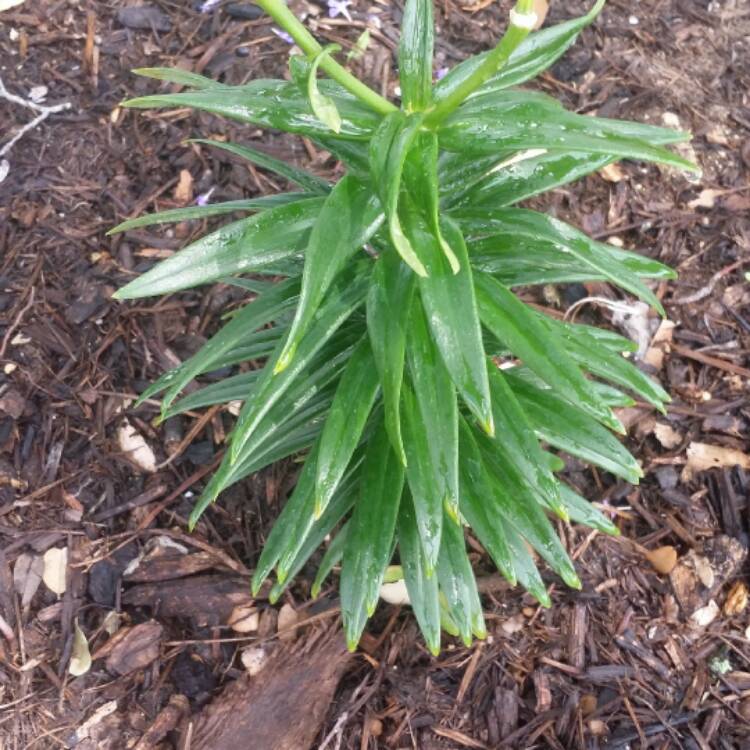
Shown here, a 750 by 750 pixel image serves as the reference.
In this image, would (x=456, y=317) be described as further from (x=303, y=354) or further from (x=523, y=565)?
(x=523, y=565)

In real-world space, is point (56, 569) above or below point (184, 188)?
below

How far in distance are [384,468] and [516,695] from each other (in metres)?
1.11

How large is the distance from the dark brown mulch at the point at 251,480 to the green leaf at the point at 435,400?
4.12 ft

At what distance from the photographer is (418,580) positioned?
94.8 inches

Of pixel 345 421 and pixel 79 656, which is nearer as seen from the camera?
pixel 345 421

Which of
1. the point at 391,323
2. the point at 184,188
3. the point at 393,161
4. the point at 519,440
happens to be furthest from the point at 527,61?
the point at 184,188

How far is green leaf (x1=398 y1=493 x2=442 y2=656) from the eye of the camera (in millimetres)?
2371

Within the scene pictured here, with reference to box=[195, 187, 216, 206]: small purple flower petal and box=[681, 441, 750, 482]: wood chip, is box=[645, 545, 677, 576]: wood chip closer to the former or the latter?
box=[681, 441, 750, 482]: wood chip

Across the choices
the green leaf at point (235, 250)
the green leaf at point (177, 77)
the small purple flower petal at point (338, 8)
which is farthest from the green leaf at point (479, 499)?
the small purple flower petal at point (338, 8)

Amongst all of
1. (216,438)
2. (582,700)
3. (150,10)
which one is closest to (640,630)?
(582,700)

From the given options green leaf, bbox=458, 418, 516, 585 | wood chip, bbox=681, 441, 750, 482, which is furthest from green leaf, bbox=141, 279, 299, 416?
wood chip, bbox=681, 441, 750, 482

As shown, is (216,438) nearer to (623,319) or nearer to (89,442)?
(89,442)

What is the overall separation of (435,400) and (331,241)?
42 centimetres

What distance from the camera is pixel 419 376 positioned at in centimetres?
182
